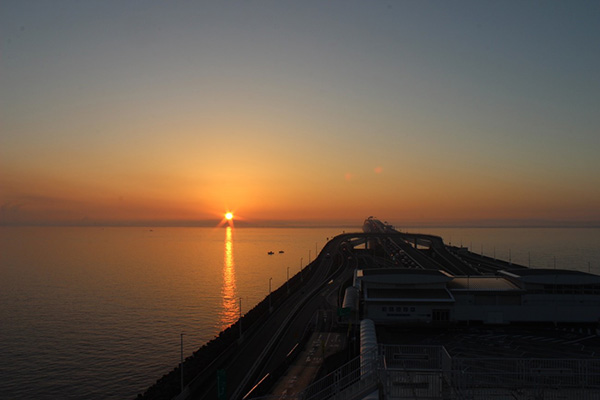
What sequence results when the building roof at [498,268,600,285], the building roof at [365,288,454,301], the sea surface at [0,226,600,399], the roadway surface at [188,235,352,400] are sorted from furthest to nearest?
the building roof at [498,268,600,285] → the building roof at [365,288,454,301] → the sea surface at [0,226,600,399] → the roadway surface at [188,235,352,400]

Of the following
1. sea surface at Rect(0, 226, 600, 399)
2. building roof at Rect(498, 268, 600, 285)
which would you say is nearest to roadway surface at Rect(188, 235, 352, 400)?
sea surface at Rect(0, 226, 600, 399)

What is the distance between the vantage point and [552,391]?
1902 cm

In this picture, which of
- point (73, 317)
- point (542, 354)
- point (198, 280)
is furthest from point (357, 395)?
point (198, 280)

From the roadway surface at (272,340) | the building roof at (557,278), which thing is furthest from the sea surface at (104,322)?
the building roof at (557,278)

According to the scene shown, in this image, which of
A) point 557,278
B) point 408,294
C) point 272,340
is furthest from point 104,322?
point 557,278

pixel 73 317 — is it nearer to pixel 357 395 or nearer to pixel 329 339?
pixel 329 339

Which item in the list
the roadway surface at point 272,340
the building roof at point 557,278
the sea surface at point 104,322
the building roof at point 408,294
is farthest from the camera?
the building roof at point 557,278

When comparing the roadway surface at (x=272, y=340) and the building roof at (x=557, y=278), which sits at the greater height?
the building roof at (x=557, y=278)

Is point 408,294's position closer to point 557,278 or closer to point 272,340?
point 272,340

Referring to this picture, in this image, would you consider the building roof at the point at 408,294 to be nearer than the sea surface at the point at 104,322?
No

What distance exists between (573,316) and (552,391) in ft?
134

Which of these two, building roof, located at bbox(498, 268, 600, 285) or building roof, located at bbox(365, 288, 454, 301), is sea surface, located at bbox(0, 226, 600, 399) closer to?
building roof, located at bbox(365, 288, 454, 301)

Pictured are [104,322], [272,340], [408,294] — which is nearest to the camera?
[272,340]

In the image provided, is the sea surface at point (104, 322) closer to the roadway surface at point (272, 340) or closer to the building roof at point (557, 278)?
the roadway surface at point (272, 340)
